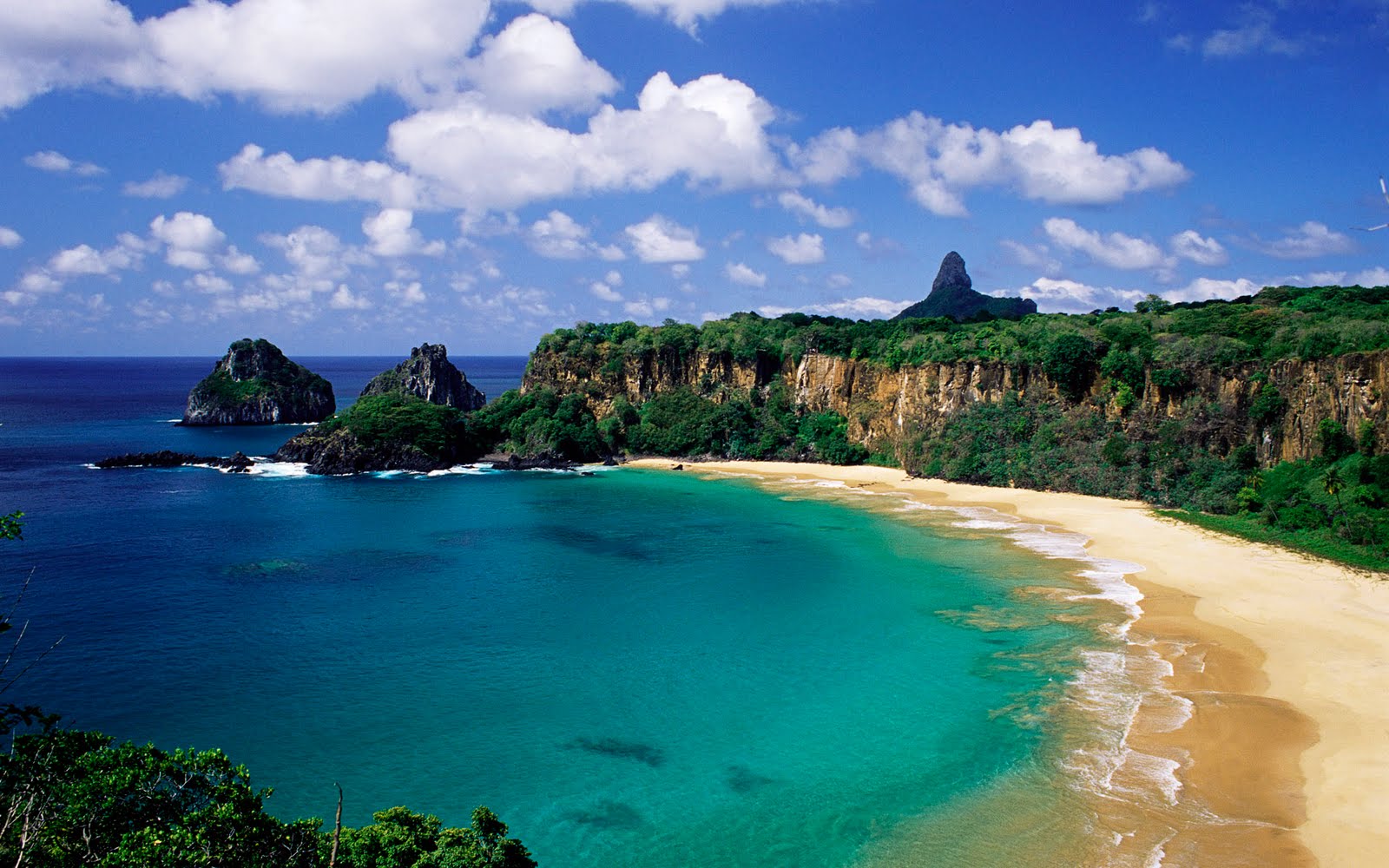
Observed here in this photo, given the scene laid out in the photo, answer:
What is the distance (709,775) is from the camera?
18.5 m

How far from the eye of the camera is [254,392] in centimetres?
9988

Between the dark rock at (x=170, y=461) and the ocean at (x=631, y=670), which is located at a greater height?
the dark rock at (x=170, y=461)

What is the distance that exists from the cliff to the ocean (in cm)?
5356

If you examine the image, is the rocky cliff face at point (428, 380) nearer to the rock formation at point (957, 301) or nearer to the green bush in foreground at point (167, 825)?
the rock formation at point (957, 301)

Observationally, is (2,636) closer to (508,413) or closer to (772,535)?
(772,535)

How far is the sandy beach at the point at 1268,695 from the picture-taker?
15727 mm

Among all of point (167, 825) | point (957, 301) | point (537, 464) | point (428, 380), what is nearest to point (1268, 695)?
point (167, 825)

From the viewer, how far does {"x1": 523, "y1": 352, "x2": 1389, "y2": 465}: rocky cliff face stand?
4144 centimetres

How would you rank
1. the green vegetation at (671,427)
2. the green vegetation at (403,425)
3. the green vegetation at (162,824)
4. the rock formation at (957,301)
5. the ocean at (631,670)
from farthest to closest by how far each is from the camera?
1. the rock formation at (957,301)
2. the green vegetation at (671,427)
3. the green vegetation at (403,425)
4. the ocean at (631,670)
5. the green vegetation at (162,824)

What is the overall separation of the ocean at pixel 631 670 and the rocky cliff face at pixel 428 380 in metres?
52.3

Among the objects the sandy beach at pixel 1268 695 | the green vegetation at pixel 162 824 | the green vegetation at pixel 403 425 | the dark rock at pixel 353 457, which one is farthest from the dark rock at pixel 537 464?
the green vegetation at pixel 162 824

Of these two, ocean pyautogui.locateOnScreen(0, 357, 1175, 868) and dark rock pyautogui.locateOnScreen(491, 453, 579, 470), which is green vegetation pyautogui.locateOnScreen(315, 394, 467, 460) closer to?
dark rock pyautogui.locateOnScreen(491, 453, 579, 470)

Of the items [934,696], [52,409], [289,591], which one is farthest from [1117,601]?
[52,409]

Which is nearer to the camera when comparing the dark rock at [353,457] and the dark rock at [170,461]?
the dark rock at [170,461]
